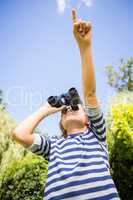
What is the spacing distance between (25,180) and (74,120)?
5587 mm

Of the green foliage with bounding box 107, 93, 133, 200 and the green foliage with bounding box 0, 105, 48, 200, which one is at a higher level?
the green foliage with bounding box 107, 93, 133, 200

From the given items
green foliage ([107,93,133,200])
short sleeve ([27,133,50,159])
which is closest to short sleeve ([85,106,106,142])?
short sleeve ([27,133,50,159])

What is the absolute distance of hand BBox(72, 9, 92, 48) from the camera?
8.40ft

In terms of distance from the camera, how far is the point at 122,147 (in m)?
6.88

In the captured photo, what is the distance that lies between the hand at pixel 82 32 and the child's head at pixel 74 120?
1.65 ft

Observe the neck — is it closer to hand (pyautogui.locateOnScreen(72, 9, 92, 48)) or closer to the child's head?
the child's head

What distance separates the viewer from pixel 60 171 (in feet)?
7.93

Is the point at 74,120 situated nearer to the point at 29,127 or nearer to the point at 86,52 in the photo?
the point at 29,127

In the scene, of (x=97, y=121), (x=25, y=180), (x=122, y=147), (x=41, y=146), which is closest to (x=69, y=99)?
(x=97, y=121)

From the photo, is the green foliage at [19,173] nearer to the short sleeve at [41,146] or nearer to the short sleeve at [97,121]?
the short sleeve at [41,146]

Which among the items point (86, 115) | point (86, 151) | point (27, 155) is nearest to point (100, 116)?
point (86, 115)

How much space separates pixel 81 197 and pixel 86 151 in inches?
12.8

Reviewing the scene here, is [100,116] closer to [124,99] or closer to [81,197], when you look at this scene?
[81,197]

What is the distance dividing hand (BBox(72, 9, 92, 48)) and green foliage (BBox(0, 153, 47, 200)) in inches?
221
